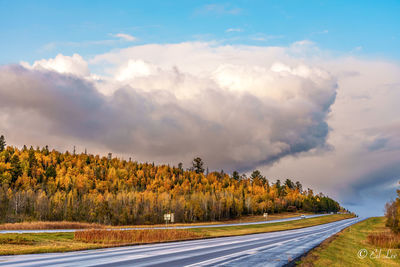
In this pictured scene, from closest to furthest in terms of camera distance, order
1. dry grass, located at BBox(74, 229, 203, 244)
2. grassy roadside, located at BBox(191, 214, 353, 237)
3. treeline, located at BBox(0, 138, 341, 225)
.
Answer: dry grass, located at BBox(74, 229, 203, 244)
grassy roadside, located at BBox(191, 214, 353, 237)
treeline, located at BBox(0, 138, 341, 225)

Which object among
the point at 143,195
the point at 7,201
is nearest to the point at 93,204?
the point at 143,195

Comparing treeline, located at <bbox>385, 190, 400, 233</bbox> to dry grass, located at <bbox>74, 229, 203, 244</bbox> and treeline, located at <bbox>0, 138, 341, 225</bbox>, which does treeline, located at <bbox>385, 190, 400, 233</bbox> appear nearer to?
dry grass, located at <bbox>74, 229, 203, 244</bbox>

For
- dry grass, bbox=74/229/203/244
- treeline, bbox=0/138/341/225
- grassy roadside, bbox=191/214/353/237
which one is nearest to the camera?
dry grass, bbox=74/229/203/244

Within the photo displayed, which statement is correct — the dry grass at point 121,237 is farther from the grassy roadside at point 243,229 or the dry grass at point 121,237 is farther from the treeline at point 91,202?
the treeline at point 91,202

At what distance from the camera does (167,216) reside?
61812 millimetres

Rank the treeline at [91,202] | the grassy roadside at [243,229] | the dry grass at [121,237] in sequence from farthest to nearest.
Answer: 1. the treeline at [91,202]
2. the grassy roadside at [243,229]
3. the dry grass at [121,237]

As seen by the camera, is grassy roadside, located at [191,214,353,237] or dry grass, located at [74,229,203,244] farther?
grassy roadside, located at [191,214,353,237]

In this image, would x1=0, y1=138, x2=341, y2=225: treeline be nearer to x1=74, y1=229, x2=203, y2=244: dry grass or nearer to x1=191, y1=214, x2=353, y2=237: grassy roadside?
x1=191, y1=214, x2=353, y2=237: grassy roadside

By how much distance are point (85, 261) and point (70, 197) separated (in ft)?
430

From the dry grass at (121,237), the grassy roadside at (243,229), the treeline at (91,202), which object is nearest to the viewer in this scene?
the dry grass at (121,237)

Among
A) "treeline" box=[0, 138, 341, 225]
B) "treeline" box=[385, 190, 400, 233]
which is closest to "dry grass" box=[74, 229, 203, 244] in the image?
"treeline" box=[385, 190, 400, 233]

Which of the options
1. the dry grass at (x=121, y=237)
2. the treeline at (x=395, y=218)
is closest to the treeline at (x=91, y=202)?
the treeline at (x=395, y=218)

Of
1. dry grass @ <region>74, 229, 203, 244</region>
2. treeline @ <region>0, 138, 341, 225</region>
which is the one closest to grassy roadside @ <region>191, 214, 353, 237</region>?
dry grass @ <region>74, 229, 203, 244</region>

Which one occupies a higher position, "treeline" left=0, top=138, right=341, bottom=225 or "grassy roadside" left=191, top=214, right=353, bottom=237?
"treeline" left=0, top=138, right=341, bottom=225
